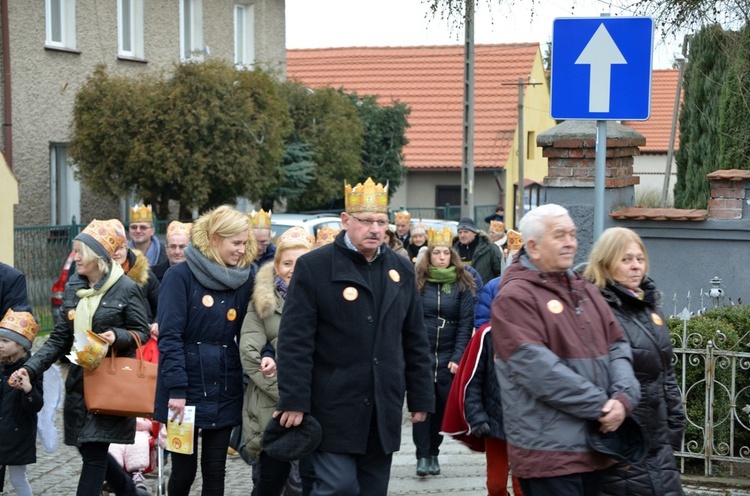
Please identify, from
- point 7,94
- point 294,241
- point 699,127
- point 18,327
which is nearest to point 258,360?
point 294,241

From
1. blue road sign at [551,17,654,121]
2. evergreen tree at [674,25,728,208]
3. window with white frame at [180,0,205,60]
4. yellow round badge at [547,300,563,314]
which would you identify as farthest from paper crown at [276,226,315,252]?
window with white frame at [180,0,205,60]

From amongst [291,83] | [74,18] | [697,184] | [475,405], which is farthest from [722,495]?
[291,83]

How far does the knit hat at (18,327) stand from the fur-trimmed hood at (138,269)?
0.96 m

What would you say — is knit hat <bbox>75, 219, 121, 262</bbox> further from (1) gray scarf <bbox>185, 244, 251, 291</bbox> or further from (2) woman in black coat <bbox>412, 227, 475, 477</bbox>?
(2) woman in black coat <bbox>412, 227, 475, 477</bbox>

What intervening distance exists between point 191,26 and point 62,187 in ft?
17.3

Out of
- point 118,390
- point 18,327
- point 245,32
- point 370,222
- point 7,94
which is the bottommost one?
point 118,390

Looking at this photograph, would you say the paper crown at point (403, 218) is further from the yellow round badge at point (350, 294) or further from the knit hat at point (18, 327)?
the yellow round badge at point (350, 294)

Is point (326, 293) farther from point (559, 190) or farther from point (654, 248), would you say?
point (654, 248)

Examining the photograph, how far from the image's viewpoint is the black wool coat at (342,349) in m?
5.46

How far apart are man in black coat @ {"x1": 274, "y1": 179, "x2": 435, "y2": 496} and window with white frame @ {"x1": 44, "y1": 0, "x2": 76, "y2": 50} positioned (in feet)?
53.4

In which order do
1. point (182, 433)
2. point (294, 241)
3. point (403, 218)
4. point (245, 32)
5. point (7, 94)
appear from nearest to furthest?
1. point (182, 433)
2. point (294, 241)
3. point (403, 218)
4. point (7, 94)
5. point (245, 32)

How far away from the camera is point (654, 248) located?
33.1 ft

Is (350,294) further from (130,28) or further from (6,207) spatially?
(130,28)

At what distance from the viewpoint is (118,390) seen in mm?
6754
